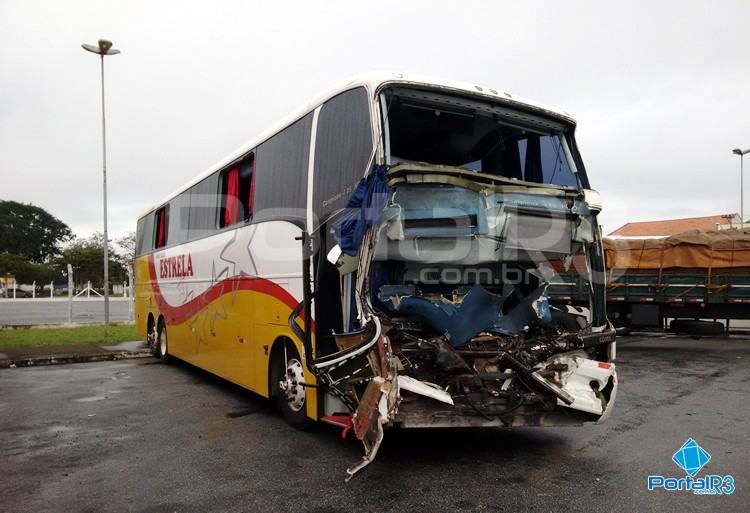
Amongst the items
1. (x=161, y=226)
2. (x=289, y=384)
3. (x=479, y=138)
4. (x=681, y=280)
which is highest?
(x=479, y=138)

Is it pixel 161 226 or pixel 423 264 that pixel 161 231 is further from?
pixel 423 264

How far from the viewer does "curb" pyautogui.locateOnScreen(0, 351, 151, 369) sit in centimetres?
1228

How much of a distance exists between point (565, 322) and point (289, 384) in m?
3.06

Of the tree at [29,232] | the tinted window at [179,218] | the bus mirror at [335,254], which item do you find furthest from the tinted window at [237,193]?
the tree at [29,232]

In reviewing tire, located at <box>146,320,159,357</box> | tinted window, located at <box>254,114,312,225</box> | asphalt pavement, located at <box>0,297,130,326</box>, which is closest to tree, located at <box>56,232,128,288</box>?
asphalt pavement, located at <box>0,297,130,326</box>

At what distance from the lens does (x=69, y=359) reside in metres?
13.0

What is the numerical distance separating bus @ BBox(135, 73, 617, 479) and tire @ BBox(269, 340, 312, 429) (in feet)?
0.07

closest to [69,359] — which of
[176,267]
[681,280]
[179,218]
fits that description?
[176,267]

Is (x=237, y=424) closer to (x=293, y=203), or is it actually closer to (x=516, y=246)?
(x=293, y=203)

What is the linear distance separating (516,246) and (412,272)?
1010mm

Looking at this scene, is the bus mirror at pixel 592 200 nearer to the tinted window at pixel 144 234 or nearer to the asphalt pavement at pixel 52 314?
the tinted window at pixel 144 234

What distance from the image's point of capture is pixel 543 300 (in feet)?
20.4

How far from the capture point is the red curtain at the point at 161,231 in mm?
12359

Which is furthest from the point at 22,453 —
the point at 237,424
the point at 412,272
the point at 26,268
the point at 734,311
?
the point at 26,268
